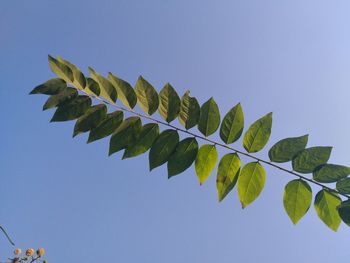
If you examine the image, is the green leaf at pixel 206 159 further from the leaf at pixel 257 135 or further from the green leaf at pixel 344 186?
the green leaf at pixel 344 186

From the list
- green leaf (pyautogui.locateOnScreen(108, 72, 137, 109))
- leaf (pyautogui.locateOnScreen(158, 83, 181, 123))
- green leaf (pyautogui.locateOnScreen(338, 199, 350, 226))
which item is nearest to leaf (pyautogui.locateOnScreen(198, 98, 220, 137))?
leaf (pyautogui.locateOnScreen(158, 83, 181, 123))

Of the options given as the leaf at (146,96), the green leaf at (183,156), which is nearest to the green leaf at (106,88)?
the leaf at (146,96)

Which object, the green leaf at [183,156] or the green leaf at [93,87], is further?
the green leaf at [93,87]

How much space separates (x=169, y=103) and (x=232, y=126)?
357 millimetres

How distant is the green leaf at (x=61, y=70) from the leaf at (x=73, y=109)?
12 centimetres

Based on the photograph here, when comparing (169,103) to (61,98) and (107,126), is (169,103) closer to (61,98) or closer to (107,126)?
(107,126)

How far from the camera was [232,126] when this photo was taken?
1.95 m

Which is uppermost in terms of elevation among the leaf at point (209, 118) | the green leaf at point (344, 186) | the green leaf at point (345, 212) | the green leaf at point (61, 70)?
the leaf at point (209, 118)

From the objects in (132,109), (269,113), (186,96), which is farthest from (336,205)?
(132,109)

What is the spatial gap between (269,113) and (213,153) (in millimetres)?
356

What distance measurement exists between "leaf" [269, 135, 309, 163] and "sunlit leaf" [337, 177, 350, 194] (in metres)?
0.23

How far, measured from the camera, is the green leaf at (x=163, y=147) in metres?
1.89

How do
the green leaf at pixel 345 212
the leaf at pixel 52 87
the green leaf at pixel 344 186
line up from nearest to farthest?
1. the green leaf at pixel 345 212
2. the green leaf at pixel 344 186
3. the leaf at pixel 52 87

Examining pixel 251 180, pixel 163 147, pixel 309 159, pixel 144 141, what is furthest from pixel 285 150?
pixel 144 141
